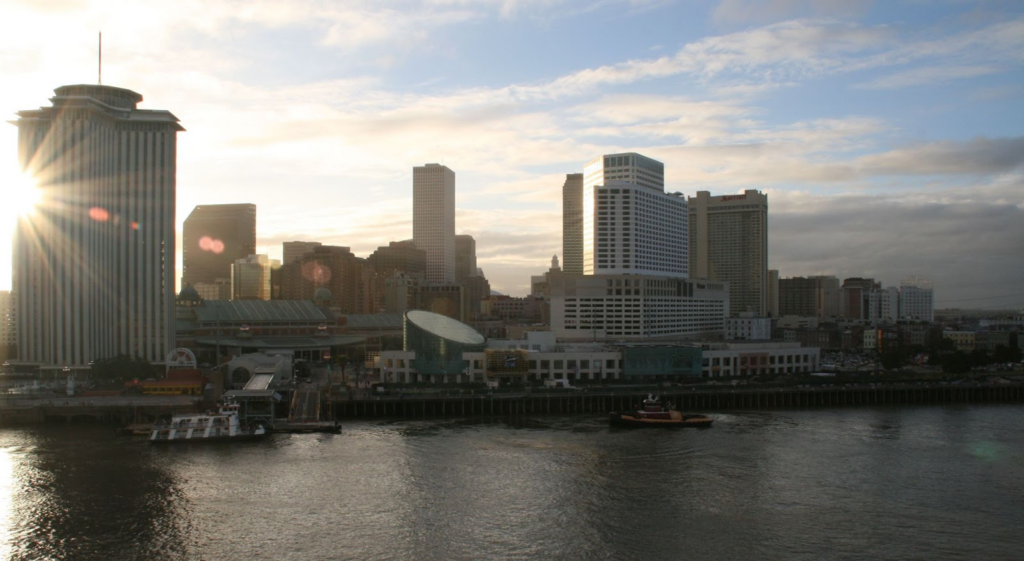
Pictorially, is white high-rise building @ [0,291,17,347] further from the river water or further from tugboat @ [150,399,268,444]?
tugboat @ [150,399,268,444]

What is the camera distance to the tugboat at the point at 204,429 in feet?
Answer: 175

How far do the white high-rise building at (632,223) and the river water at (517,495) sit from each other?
78.2 metres

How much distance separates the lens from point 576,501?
38.3m

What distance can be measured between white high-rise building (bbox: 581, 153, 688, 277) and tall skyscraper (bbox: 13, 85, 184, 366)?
69461 mm

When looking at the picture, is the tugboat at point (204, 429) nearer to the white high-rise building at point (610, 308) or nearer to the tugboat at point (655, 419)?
the tugboat at point (655, 419)

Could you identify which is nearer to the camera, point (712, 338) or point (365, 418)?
point (365, 418)

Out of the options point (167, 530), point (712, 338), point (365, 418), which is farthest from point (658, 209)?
point (167, 530)

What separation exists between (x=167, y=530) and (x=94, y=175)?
233 ft

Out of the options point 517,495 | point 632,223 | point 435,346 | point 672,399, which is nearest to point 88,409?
point 435,346

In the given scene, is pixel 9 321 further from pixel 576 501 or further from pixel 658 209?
pixel 576 501

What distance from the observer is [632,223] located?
135m

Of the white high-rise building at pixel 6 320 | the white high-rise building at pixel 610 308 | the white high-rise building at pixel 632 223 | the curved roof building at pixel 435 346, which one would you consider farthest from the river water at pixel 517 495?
the white high-rise building at pixel 6 320

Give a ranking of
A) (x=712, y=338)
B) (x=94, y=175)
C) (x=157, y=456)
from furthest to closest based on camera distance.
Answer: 1. (x=712, y=338)
2. (x=94, y=175)
3. (x=157, y=456)

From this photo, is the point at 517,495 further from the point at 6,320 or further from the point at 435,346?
the point at 6,320
